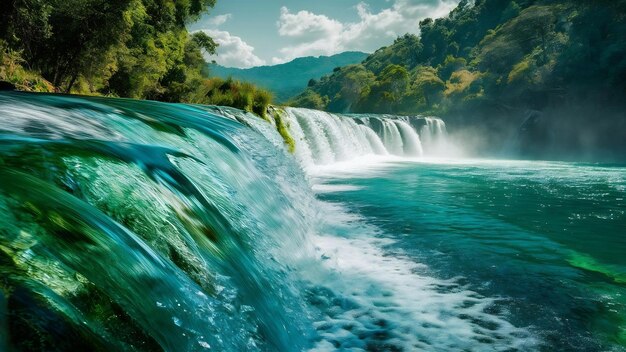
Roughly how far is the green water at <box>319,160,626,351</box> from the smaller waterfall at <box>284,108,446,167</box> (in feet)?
14.7

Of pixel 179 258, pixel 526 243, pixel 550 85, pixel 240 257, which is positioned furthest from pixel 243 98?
pixel 550 85

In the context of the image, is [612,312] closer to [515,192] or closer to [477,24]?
[515,192]

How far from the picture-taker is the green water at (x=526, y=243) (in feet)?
12.2

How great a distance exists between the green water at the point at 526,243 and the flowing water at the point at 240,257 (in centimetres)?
3

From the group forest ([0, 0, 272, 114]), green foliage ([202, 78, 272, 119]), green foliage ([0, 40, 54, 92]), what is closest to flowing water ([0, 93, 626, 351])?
green foliage ([202, 78, 272, 119])

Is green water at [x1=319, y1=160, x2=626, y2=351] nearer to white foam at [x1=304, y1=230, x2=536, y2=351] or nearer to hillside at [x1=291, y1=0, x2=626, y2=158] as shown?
white foam at [x1=304, y1=230, x2=536, y2=351]

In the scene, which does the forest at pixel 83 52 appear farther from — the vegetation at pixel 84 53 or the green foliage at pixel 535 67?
the green foliage at pixel 535 67

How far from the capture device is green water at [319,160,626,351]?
3.72 metres

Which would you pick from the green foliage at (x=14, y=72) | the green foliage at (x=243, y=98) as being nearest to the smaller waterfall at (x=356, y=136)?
the green foliage at (x=243, y=98)

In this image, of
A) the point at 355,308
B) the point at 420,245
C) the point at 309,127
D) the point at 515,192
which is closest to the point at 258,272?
the point at 355,308

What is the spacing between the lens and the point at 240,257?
3.15 metres

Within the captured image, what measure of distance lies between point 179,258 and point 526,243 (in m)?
5.73

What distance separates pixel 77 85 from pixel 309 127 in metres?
9.40

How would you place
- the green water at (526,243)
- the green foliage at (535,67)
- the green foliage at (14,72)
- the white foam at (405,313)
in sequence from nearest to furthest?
the white foam at (405,313), the green water at (526,243), the green foliage at (14,72), the green foliage at (535,67)
